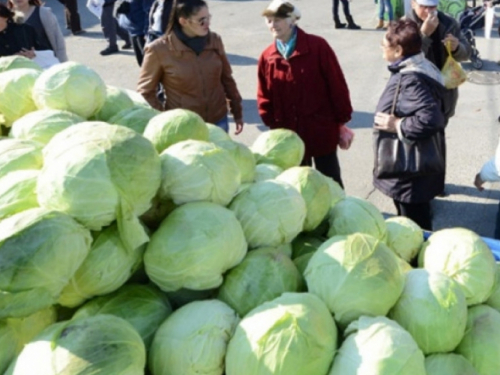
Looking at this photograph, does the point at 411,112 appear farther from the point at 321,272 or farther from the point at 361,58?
the point at 361,58

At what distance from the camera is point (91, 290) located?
1.70 metres

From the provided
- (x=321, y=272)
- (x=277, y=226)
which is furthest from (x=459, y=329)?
(x=277, y=226)

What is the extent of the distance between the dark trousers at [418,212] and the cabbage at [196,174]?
6.80ft

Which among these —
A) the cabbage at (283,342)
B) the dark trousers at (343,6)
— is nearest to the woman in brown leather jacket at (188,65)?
the cabbage at (283,342)

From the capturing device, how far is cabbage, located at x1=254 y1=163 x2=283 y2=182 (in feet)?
7.62

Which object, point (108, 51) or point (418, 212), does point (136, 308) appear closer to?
point (418, 212)

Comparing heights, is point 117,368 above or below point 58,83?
below

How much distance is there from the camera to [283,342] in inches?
60.9

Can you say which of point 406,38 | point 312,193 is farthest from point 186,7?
point 312,193

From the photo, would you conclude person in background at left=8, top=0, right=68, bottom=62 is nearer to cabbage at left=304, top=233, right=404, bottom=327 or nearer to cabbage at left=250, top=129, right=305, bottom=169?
cabbage at left=250, top=129, right=305, bottom=169

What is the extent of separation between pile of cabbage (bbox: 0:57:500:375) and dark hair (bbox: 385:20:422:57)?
1692 mm

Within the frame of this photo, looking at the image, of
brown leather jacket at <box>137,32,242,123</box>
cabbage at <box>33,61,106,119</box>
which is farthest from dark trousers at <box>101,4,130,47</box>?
cabbage at <box>33,61,106,119</box>

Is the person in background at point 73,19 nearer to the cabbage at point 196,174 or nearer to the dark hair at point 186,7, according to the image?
the dark hair at point 186,7

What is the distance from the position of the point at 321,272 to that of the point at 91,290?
672 mm
